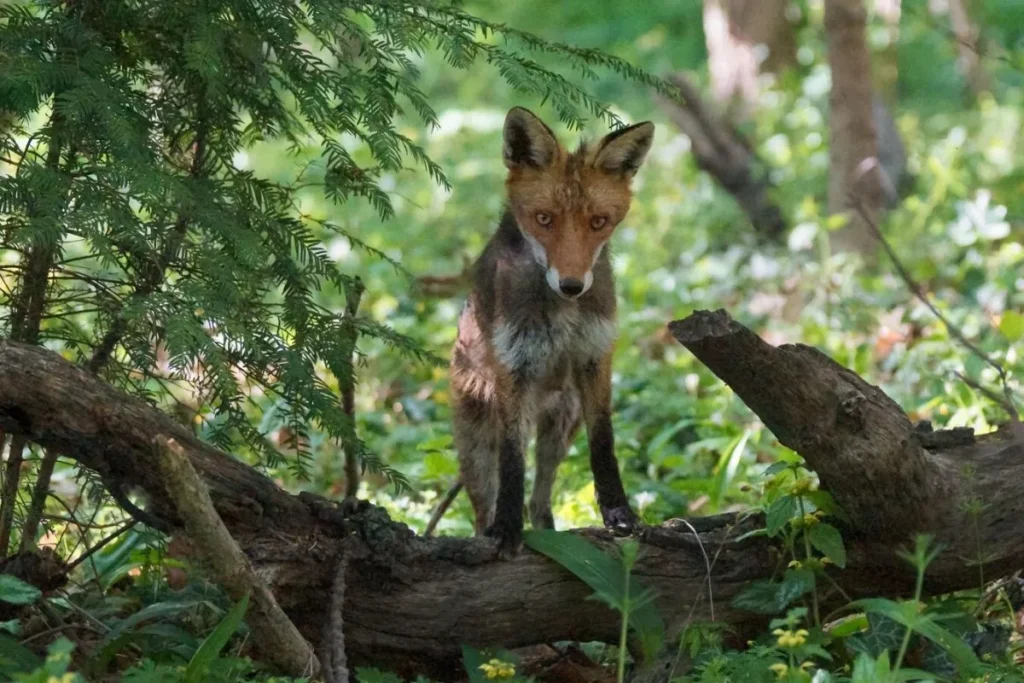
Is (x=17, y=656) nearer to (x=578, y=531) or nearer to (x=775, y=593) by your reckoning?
(x=578, y=531)

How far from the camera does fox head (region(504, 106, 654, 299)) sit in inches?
203

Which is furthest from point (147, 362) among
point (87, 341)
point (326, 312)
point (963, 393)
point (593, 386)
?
point (963, 393)

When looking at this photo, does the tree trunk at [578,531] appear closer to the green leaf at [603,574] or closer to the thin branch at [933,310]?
the green leaf at [603,574]

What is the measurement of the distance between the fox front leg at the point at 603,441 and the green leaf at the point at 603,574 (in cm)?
53

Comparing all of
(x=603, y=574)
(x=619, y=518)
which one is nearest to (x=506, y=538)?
(x=603, y=574)

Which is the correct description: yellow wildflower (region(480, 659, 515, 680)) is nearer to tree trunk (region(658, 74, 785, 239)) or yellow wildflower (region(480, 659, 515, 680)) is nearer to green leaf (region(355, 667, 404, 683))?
green leaf (region(355, 667, 404, 683))

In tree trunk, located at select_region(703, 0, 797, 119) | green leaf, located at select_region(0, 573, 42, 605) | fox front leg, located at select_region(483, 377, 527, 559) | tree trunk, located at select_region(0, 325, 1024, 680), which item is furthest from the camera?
tree trunk, located at select_region(703, 0, 797, 119)

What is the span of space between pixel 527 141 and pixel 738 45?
34.1 ft

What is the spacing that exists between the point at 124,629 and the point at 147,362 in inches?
39.8

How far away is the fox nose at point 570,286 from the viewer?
16.4 feet

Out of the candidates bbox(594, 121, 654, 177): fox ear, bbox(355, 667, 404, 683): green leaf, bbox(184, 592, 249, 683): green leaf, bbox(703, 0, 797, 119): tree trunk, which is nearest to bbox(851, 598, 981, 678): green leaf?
bbox(355, 667, 404, 683): green leaf

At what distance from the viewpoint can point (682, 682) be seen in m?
3.88

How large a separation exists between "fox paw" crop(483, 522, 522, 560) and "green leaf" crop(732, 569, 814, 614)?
86cm

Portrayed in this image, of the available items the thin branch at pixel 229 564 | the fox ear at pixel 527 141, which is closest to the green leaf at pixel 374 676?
the thin branch at pixel 229 564
